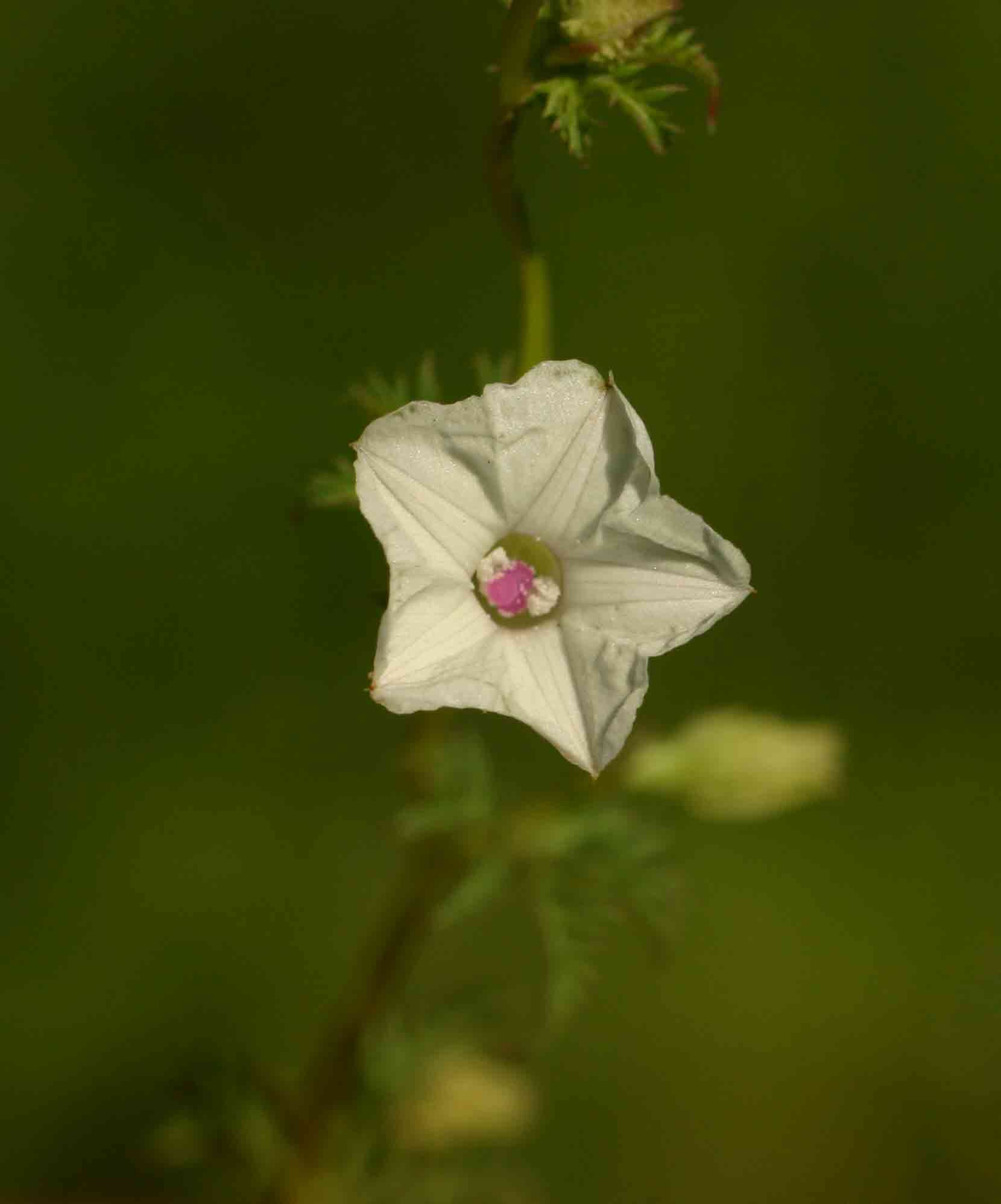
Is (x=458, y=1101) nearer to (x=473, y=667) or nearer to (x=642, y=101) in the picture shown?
(x=473, y=667)

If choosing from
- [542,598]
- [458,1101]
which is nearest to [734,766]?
[542,598]

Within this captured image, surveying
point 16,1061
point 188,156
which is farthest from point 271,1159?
point 188,156

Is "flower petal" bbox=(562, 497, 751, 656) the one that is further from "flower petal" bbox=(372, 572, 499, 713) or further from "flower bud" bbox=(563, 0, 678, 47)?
"flower bud" bbox=(563, 0, 678, 47)

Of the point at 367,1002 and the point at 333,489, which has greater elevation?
the point at 333,489

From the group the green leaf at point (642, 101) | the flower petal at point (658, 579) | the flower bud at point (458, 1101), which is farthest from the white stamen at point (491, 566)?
the flower bud at point (458, 1101)

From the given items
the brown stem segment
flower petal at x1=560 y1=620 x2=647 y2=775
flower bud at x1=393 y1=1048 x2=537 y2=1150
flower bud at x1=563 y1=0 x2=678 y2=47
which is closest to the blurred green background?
flower bud at x1=393 y1=1048 x2=537 y2=1150

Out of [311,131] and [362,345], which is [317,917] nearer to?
[362,345]
